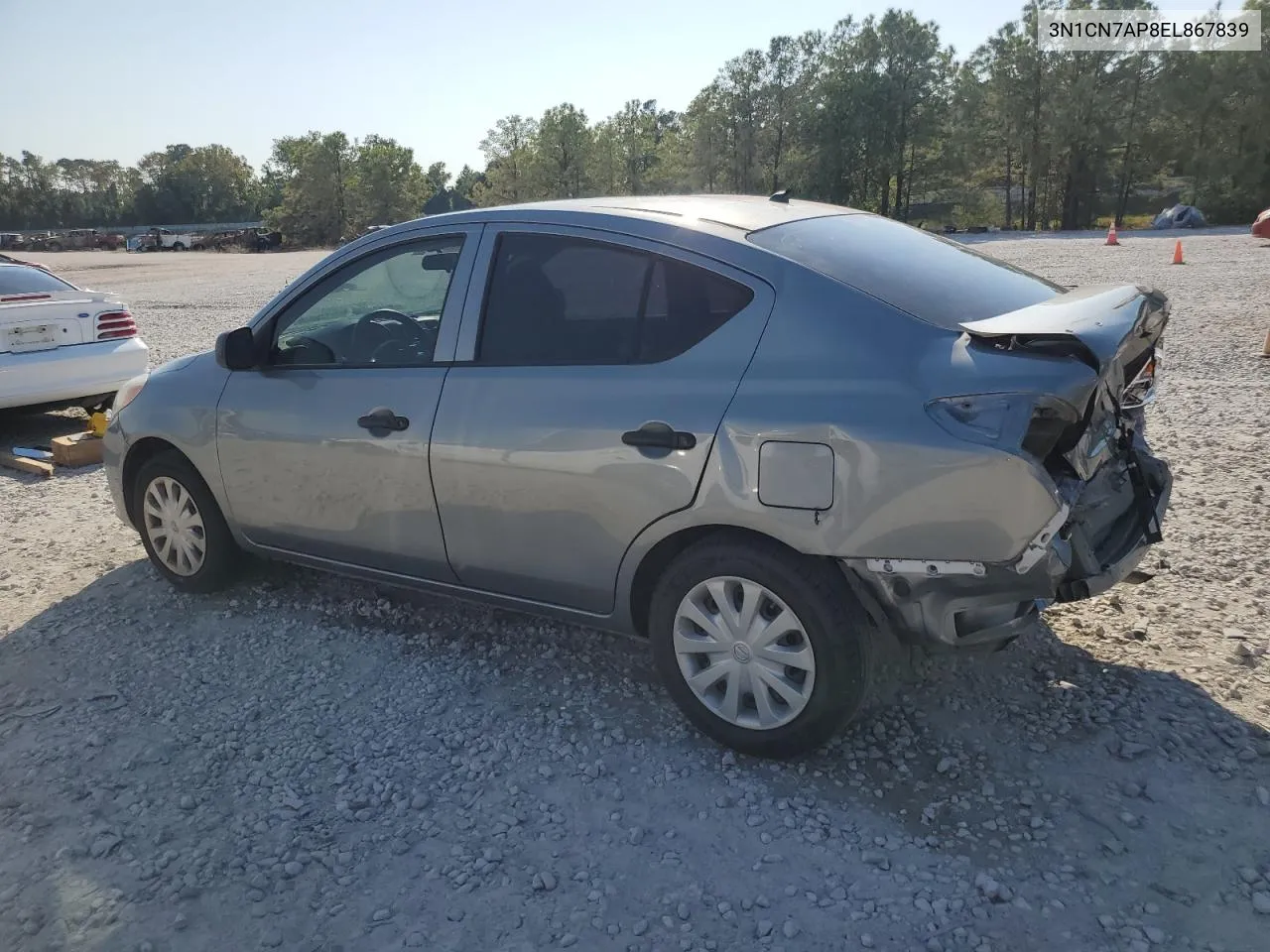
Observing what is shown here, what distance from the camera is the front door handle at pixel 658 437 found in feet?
10.0

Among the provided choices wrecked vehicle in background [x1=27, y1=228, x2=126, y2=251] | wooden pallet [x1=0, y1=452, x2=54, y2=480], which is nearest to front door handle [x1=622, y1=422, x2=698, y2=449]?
wooden pallet [x1=0, y1=452, x2=54, y2=480]

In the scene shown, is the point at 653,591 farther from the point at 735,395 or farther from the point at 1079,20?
the point at 1079,20

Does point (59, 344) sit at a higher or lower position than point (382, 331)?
lower

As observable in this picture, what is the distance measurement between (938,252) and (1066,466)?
1.17 metres

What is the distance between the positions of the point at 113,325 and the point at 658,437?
693 cm

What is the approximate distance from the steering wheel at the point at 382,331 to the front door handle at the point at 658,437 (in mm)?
1134

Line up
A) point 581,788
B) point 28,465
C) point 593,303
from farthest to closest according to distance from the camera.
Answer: point 28,465, point 593,303, point 581,788

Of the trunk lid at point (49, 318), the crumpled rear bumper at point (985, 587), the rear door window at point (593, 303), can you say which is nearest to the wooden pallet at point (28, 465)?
the trunk lid at point (49, 318)

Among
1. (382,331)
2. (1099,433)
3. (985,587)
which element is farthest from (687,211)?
(985,587)

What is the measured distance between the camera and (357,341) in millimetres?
4035

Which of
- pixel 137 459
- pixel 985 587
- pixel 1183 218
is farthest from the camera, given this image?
pixel 1183 218

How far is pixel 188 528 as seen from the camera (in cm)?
460

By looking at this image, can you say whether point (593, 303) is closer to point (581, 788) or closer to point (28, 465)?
point (581, 788)

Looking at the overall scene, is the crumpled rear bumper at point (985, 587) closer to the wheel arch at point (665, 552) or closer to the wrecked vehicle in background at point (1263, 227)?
the wheel arch at point (665, 552)
